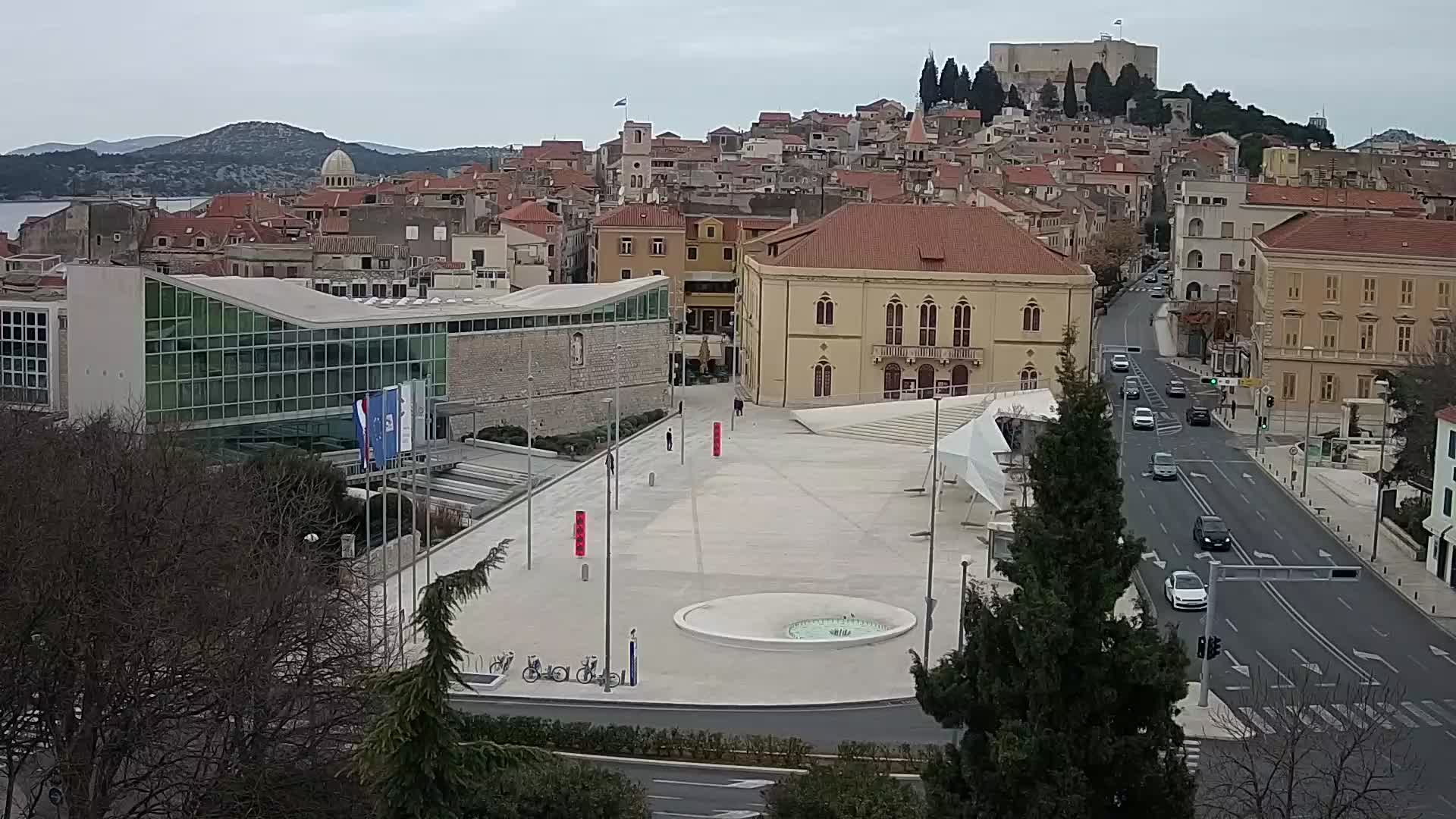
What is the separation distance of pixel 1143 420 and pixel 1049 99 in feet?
450

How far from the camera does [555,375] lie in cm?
5494

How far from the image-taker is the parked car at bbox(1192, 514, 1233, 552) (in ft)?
129

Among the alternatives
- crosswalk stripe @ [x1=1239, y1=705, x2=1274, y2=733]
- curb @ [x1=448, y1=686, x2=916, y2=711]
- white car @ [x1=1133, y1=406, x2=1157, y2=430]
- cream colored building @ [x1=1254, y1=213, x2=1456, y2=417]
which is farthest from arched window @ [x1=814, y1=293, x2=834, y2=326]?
crosswalk stripe @ [x1=1239, y1=705, x2=1274, y2=733]

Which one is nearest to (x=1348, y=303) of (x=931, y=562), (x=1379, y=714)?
(x=931, y=562)

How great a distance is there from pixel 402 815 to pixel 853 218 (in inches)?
1913

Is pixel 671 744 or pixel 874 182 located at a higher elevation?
pixel 874 182

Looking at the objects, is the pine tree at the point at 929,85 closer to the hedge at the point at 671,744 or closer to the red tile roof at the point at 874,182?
the red tile roof at the point at 874,182

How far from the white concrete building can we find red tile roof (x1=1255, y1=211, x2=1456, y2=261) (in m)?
21.3

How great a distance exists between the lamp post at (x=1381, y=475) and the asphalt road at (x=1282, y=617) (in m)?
0.80

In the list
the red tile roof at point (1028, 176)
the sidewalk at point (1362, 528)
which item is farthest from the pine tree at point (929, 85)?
the sidewalk at point (1362, 528)

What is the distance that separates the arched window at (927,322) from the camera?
61.0 m

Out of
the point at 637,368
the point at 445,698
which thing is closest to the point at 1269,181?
the point at 637,368

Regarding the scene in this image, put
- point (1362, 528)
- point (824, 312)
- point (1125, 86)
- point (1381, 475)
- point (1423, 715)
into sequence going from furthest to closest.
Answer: point (1125, 86), point (824, 312), point (1362, 528), point (1381, 475), point (1423, 715)

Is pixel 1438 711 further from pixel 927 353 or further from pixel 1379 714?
pixel 927 353
